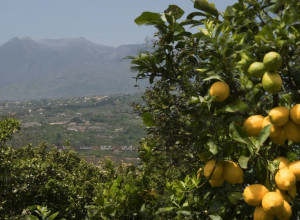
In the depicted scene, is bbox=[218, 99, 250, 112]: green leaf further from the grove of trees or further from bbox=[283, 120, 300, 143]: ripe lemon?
bbox=[283, 120, 300, 143]: ripe lemon

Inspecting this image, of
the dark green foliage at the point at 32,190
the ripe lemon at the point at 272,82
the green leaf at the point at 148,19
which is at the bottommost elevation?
the dark green foliage at the point at 32,190

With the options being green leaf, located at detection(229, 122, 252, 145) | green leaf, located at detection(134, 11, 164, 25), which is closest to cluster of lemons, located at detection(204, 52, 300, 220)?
green leaf, located at detection(229, 122, 252, 145)

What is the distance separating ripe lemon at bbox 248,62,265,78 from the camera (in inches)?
64.4

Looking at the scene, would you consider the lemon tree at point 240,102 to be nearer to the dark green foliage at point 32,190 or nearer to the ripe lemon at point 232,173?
the ripe lemon at point 232,173

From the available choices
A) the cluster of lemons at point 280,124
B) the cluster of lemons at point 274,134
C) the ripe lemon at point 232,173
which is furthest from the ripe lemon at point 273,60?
the ripe lemon at point 232,173

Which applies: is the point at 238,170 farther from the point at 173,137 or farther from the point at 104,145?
the point at 104,145

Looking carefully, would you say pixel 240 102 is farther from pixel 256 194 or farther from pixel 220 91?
pixel 256 194

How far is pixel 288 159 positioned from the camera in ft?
5.77

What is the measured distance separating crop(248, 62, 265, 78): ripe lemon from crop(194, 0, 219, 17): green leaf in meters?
0.80

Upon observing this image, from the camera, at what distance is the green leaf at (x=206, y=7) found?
2.26 metres

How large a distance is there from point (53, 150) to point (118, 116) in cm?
15364

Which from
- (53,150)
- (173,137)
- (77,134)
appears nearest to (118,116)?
(77,134)

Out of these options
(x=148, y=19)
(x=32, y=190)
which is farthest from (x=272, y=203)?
(x=32, y=190)

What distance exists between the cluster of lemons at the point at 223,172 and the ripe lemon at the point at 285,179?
9.2 inches
